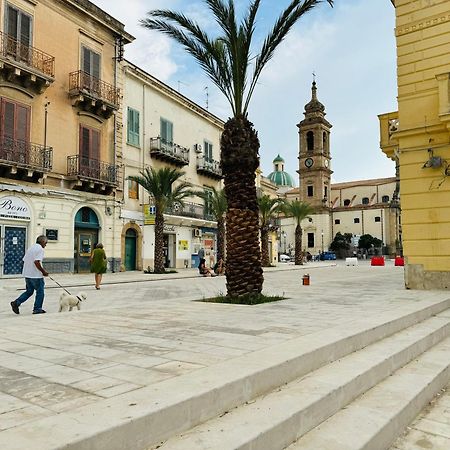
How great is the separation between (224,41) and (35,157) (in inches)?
558

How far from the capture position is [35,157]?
845 inches

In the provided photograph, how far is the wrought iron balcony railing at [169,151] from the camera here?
1216 inches

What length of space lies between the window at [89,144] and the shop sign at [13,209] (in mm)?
4363

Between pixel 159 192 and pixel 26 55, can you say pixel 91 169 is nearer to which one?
pixel 159 192

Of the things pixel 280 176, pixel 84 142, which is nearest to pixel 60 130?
pixel 84 142

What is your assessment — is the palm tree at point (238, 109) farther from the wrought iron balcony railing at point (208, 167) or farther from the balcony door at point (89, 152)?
the wrought iron balcony railing at point (208, 167)

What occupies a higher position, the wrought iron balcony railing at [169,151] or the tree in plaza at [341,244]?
the wrought iron balcony railing at [169,151]

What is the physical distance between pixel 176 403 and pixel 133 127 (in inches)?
1098

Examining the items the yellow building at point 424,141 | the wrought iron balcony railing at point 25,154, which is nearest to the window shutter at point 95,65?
the wrought iron balcony railing at point 25,154

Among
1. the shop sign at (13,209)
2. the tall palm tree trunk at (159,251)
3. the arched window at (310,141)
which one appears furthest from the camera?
the arched window at (310,141)

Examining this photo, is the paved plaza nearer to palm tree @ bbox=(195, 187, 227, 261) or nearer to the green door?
the green door

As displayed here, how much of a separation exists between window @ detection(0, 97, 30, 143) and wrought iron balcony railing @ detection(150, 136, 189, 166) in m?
10.3

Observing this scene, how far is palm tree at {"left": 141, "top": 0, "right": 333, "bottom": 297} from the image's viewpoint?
10.0 metres

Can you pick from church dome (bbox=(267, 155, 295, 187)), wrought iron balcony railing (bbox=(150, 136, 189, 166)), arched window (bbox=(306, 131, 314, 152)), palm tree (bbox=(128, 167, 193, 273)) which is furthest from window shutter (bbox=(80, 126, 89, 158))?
church dome (bbox=(267, 155, 295, 187))
